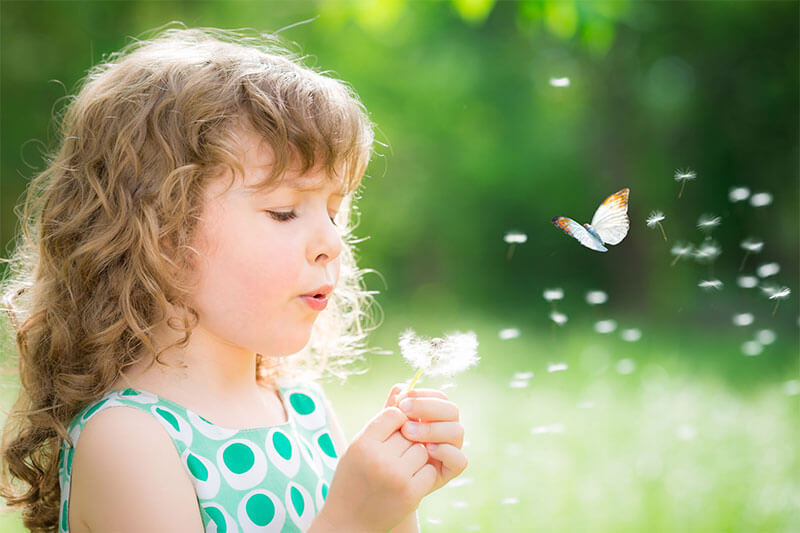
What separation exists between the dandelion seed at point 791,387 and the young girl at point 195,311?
2.92 meters

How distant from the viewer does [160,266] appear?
143 cm

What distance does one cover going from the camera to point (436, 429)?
1.36m

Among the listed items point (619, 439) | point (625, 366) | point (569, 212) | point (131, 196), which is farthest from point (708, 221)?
point (569, 212)

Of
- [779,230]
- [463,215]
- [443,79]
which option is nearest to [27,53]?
[443,79]

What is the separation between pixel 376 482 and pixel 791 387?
10.8 feet

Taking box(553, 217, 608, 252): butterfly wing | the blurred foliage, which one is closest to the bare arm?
box(553, 217, 608, 252): butterfly wing

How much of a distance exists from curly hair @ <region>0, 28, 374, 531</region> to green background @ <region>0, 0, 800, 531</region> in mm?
1597

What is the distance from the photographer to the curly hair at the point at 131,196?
1.44m

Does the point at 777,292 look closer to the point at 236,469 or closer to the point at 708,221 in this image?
the point at 708,221

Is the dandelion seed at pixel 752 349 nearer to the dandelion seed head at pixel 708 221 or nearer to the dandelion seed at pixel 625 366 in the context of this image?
the dandelion seed at pixel 625 366

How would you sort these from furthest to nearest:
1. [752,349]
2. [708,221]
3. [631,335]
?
[631,335] < [752,349] < [708,221]

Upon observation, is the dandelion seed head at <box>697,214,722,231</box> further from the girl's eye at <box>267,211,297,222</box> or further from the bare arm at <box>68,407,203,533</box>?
the bare arm at <box>68,407,203,533</box>

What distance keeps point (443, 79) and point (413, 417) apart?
8.23 meters

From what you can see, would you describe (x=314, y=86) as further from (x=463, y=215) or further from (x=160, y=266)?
(x=463, y=215)
